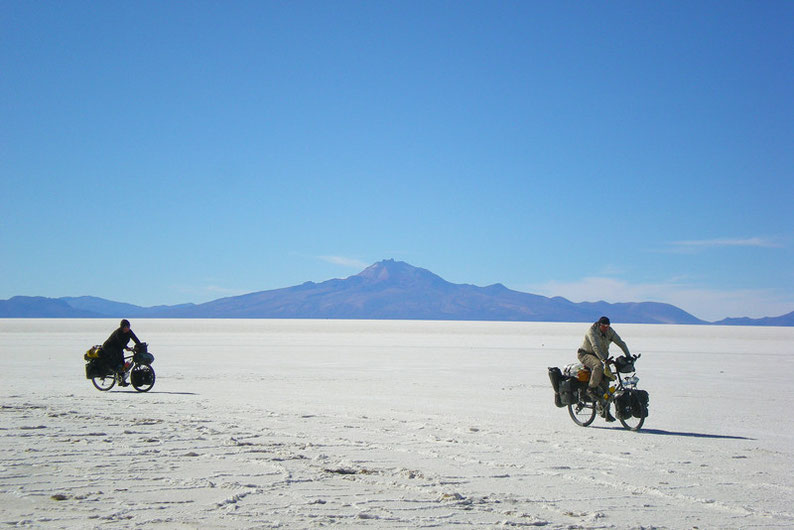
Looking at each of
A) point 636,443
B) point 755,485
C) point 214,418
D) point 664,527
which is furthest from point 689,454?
point 214,418

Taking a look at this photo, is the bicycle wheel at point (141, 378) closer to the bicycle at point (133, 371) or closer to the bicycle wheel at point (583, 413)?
the bicycle at point (133, 371)

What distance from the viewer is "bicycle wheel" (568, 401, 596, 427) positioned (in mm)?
12789

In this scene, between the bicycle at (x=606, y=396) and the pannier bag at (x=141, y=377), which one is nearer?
the bicycle at (x=606, y=396)

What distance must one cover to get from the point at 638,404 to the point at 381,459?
16.3 ft

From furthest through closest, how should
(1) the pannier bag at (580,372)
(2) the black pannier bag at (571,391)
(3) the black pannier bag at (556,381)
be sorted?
(3) the black pannier bag at (556,381) → (2) the black pannier bag at (571,391) → (1) the pannier bag at (580,372)

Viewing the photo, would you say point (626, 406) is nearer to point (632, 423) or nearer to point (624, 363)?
point (624, 363)

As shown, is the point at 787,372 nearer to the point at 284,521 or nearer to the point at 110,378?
the point at 110,378

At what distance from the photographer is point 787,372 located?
26688 millimetres

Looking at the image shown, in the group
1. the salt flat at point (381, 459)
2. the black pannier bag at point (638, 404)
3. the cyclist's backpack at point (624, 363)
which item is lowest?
the salt flat at point (381, 459)

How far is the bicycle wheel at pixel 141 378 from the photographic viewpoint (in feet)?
59.0

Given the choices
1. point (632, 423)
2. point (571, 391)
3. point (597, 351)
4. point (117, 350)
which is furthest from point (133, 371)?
point (632, 423)

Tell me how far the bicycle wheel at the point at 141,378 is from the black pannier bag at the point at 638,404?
11.3m

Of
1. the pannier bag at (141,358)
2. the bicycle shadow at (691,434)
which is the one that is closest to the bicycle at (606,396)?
the bicycle shadow at (691,434)

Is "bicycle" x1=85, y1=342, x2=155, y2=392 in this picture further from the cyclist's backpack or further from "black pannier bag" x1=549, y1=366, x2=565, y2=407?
the cyclist's backpack
